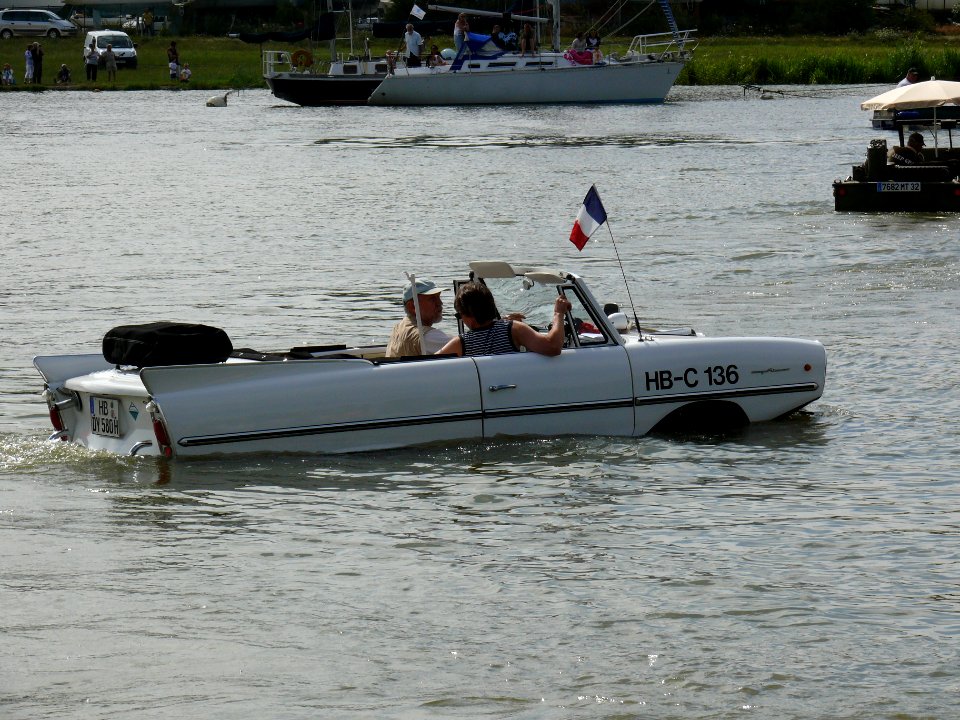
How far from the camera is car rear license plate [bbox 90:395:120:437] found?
9.58 meters

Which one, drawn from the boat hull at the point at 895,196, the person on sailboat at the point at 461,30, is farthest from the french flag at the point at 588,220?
the person on sailboat at the point at 461,30

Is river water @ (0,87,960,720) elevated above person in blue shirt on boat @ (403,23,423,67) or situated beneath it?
situated beneath

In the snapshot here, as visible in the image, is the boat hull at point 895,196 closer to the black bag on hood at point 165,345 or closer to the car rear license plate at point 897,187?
the car rear license plate at point 897,187

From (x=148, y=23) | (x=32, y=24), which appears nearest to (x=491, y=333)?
(x=32, y=24)

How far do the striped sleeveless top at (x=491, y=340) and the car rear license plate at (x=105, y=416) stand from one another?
86.6 inches

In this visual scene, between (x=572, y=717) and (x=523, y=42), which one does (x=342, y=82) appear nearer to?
(x=523, y=42)

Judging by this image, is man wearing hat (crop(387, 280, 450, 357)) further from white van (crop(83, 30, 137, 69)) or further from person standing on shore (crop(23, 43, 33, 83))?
white van (crop(83, 30, 137, 69))

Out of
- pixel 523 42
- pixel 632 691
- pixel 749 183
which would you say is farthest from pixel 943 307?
pixel 523 42

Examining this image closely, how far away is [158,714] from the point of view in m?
5.99

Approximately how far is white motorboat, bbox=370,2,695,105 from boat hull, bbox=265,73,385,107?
2.13ft

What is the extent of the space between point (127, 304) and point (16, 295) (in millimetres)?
1519

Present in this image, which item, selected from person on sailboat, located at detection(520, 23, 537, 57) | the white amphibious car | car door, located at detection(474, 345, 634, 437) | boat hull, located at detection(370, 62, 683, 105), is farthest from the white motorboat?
car door, located at detection(474, 345, 634, 437)

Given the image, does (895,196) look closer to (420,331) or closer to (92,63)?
(420,331)

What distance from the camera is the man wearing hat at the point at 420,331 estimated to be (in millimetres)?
10336
